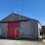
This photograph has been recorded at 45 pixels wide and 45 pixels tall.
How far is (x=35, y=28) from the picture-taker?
25.3 meters

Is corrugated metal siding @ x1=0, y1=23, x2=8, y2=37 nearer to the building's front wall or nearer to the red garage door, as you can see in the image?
the red garage door

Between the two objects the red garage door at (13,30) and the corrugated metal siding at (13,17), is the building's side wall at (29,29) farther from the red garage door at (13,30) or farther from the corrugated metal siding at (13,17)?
the corrugated metal siding at (13,17)

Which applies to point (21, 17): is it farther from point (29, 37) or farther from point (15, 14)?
point (29, 37)

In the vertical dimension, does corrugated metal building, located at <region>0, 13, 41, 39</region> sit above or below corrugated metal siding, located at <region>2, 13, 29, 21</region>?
below

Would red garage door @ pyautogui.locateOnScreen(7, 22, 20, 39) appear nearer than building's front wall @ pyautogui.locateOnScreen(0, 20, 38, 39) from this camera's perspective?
No

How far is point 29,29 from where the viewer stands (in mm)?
25531

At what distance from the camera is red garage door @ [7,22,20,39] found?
27.0m

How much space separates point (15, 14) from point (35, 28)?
26.4ft

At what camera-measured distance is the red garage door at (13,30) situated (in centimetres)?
2696

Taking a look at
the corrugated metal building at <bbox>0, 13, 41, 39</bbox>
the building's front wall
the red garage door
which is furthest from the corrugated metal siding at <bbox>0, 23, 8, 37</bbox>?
the building's front wall

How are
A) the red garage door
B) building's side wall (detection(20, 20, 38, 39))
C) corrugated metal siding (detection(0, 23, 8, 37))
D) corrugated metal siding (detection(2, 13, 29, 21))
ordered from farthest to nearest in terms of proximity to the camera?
corrugated metal siding (detection(2, 13, 29, 21)) < corrugated metal siding (detection(0, 23, 8, 37)) < the red garage door < building's side wall (detection(20, 20, 38, 39))

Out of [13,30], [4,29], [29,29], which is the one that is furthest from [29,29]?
[4,29]

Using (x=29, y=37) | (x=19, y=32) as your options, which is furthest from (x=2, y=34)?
(x=29, y=37)

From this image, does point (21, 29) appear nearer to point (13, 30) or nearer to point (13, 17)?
point (13, 30)
